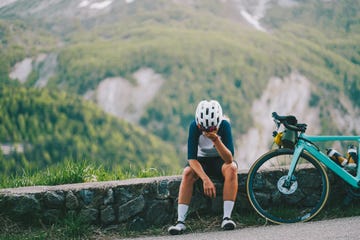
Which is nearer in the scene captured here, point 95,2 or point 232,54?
point 232,54

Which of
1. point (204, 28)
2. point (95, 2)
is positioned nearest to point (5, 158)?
point (204, 28)

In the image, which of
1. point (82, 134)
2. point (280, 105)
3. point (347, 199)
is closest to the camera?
point (347, 199)

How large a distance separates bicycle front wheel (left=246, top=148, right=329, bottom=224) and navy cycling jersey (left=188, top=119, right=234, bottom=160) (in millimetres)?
420

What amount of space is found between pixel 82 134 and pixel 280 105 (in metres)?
52.8

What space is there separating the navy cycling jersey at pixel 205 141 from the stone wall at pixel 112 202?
1.31 ft

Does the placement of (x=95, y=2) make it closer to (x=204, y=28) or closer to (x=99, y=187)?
(x=204, y=28)

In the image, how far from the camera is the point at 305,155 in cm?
570

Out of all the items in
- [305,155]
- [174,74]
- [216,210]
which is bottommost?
[174,74]

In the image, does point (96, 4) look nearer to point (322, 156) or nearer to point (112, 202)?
point (112, 202)

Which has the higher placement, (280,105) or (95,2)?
(95,2)

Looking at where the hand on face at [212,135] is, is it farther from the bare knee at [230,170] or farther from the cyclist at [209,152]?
the bare knee at [230,170]

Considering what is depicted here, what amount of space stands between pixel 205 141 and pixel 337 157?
4.74 ft

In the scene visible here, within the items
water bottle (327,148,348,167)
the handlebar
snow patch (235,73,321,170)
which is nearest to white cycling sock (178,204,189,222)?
the handlebar

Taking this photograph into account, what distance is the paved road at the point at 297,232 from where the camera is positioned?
480 centimetres
